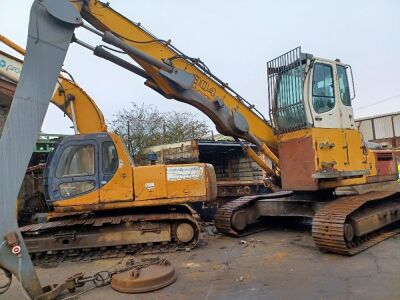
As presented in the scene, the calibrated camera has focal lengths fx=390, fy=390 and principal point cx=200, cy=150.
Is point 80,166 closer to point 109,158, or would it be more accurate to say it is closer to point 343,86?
point 109,158

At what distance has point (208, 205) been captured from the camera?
1215 cm

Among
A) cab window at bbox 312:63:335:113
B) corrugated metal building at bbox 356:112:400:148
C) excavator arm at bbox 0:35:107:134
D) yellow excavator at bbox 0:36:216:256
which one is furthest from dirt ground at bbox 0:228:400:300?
corrugated metal building at bbox 356:112:400:148

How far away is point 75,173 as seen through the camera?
24.2ft

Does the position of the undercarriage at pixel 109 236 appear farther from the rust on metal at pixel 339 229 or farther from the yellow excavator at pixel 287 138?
the rust on metal at pixel 339 229

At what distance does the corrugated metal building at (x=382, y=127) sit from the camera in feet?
103

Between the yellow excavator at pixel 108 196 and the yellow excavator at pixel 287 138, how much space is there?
3cm

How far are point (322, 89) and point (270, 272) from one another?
3.68 meters

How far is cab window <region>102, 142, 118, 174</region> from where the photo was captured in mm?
7387

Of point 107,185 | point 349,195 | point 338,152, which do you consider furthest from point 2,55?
point 349,195

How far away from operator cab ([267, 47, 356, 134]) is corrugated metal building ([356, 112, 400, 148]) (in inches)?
988

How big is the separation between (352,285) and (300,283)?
642 millimetres

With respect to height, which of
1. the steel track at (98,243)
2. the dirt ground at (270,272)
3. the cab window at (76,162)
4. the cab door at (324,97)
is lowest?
the dirt ground at (270,272)

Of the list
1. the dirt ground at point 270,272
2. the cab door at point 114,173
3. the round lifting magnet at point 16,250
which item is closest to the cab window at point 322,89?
the dirt ground at point 270,272

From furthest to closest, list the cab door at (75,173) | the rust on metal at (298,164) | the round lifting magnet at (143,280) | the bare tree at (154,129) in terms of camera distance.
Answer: the bare tree at (154,129) < the cab door at (75,173) < the rust on metal at (298,164) < the round lifting magnet at (143,280)
